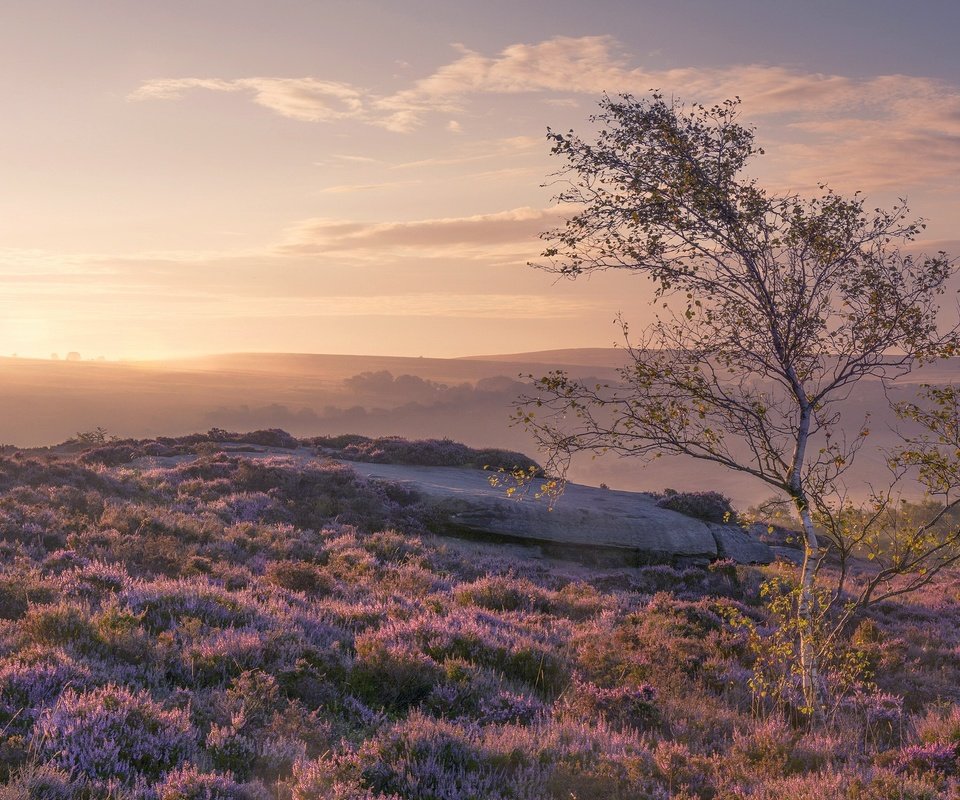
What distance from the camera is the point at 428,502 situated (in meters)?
24.3

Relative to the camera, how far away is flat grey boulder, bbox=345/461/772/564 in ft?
75.2

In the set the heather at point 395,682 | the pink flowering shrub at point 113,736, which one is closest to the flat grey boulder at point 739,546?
the heather at point 395,682

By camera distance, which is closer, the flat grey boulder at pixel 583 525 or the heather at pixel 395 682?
the heather at pixel 395 682

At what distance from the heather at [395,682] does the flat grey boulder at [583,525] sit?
166 inches

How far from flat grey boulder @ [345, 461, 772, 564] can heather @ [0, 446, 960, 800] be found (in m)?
4.22

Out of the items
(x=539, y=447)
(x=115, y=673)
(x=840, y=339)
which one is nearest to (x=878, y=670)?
(x=840, y=339)

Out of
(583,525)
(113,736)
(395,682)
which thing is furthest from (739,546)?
(113,736)

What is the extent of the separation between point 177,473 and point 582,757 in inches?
850

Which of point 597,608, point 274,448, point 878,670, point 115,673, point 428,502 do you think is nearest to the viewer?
point 115,673

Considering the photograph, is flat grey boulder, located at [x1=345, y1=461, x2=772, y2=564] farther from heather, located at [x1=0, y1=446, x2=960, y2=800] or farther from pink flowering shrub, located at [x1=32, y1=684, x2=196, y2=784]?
pink flowering shrub, located at [x1=32, y1=684, x2=196, y2=784]

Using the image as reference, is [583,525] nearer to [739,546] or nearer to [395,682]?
[739,546]

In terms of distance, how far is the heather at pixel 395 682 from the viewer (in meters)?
6.46

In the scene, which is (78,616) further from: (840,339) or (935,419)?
(935,419)

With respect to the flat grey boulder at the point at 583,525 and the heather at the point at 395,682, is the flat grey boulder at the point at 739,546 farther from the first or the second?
the heather at the point at 395,682
